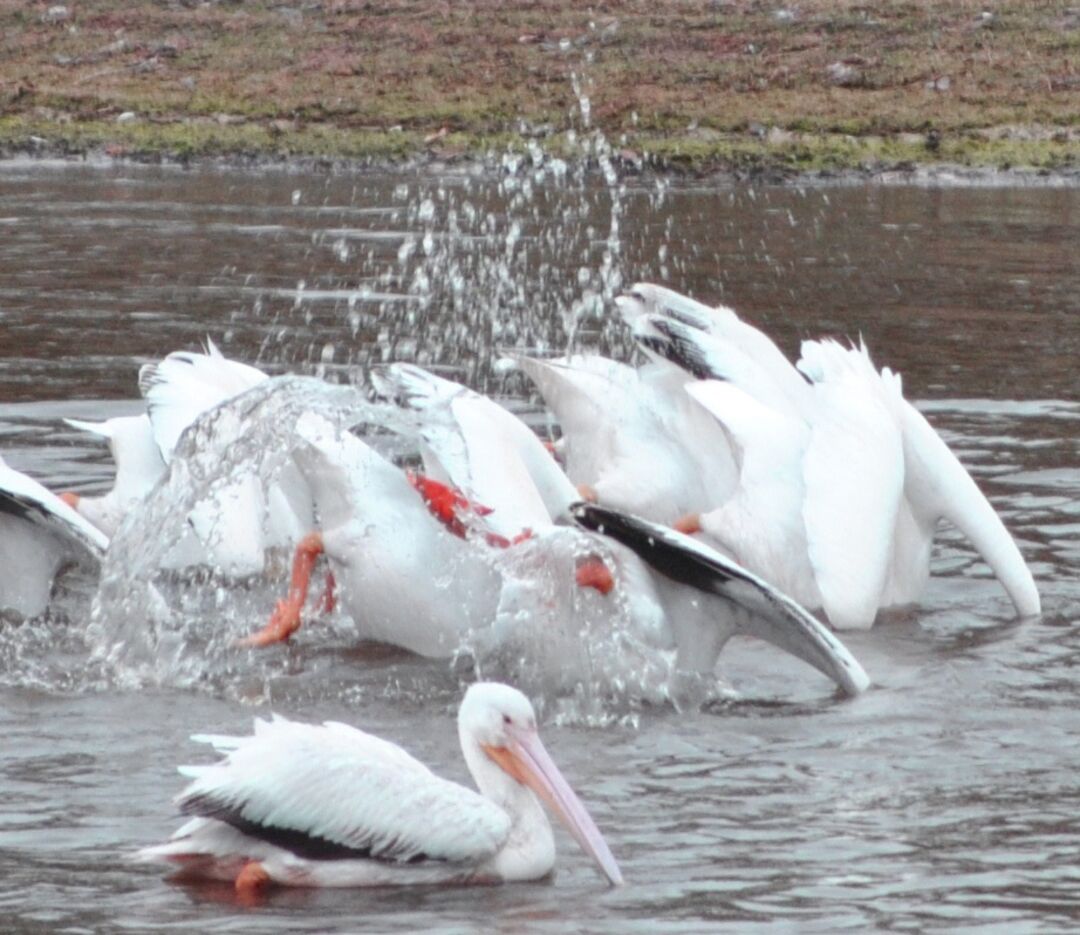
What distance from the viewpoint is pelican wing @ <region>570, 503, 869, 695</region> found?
627 cm

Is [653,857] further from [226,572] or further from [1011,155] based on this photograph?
[1011,155]

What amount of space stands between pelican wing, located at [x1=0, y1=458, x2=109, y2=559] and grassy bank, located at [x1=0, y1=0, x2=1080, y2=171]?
1518 cm

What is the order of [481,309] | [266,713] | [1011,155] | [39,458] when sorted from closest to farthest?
[266,713] < [39,458] < [481,309] < [1011,155]

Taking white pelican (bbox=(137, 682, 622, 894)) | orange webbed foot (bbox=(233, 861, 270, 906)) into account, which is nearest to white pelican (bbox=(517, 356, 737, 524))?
white pelican (bbox=(137, 682, 622, 894))

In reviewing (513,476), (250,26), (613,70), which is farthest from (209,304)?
(250,26)

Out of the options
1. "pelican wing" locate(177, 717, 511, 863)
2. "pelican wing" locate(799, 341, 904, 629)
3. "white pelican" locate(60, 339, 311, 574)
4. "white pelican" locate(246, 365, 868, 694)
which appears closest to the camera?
"pelican wing" locate(177, 717, 511, 863)

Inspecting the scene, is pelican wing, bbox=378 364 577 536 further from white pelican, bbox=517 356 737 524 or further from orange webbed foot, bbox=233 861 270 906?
orange webbed foot, bbox=233 861 270 906

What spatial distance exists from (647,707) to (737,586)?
412mm

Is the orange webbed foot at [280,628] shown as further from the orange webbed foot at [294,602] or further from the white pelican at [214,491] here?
the white pelican at [214,491]

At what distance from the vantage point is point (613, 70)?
26.3 metres

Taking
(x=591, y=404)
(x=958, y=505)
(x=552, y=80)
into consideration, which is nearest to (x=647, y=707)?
(x=958, y=505)

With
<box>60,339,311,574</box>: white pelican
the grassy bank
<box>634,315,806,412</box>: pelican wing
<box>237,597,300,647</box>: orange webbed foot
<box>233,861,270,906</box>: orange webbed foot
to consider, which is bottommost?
<box>233,861,270,906</box>: orange webbed foot

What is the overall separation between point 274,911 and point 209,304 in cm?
973

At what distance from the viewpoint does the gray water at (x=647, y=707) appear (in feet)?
16.4
